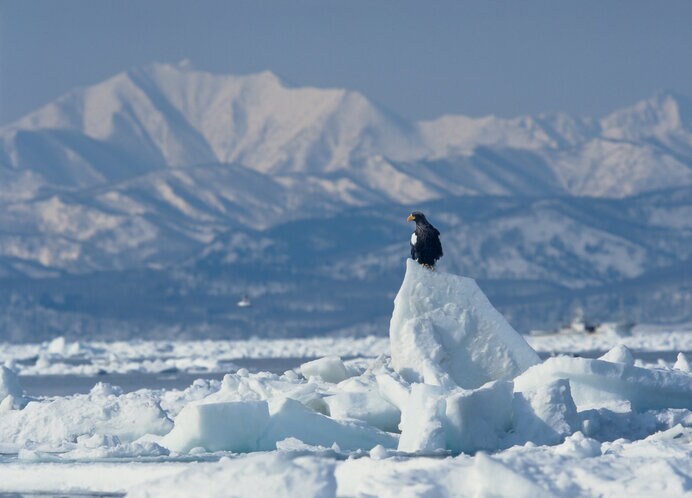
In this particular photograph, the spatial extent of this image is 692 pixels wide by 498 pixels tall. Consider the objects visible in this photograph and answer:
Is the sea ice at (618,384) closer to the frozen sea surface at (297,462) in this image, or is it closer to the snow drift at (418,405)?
the snow drift at (418,405)

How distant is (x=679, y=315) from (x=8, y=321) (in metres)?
73.8

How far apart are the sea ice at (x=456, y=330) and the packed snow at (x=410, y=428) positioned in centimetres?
2

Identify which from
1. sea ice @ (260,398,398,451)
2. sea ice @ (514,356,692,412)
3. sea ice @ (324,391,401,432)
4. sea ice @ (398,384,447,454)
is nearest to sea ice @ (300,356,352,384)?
sea ice @ (324,391,401,432)

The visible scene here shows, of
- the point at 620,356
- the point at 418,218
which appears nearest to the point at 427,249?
the point at 418,218

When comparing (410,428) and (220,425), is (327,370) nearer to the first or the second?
(220,425)

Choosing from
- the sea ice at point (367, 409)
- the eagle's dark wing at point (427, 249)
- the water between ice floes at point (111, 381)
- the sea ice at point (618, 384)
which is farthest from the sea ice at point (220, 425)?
the water between ice floes at point (111, 381)

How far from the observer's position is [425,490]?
14.7m

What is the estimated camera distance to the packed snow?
14.8m

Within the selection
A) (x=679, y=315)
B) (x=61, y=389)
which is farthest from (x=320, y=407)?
(x=679, y=315)

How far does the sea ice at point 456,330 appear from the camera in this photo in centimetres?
2016

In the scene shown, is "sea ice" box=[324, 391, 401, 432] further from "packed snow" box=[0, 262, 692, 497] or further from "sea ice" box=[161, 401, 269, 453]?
"sea ice" box=[161, 401, 269, 453]

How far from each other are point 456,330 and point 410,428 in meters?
2.74

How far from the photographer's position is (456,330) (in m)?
20.2

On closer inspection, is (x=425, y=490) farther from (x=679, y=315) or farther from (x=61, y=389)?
(x=679, y=315)
